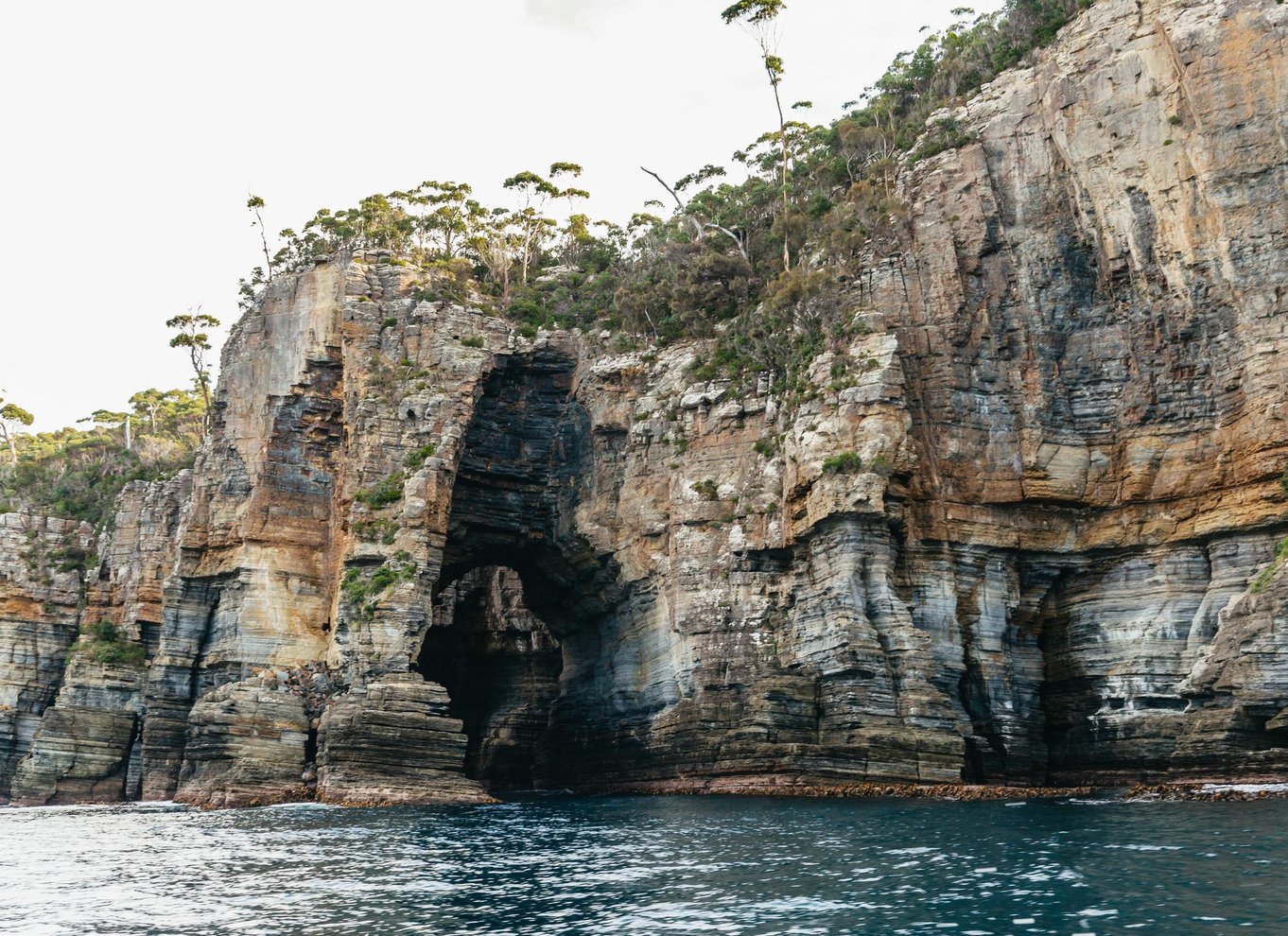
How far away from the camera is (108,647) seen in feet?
209

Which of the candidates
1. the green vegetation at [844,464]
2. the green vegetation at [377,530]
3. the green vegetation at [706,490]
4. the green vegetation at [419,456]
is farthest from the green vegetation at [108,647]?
the green vegetation at [844,464]

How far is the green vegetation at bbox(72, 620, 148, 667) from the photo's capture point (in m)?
63.3

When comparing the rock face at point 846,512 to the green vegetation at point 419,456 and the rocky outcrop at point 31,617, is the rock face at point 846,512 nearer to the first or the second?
the green vegetation at point 419,456

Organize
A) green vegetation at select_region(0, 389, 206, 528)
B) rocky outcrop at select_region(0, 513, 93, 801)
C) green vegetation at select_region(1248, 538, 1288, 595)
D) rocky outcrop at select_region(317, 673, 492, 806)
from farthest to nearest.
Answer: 1. green vegetation at select_region(0, 389, 206, 528)
2. rocky outcrop at select_region(0, 513, 93, 801)
3. rocky outcrop at select_region(317, 673, 492, 806)
4. green vegetation at select_region(1248, 538, 1288, 595)

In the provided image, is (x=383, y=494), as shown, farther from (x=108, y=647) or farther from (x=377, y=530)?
(x=108, y=647)

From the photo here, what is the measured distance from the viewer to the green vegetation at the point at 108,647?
6328 centimetres

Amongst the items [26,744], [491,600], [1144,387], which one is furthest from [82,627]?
[1144,387]

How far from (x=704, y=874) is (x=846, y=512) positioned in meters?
20.5

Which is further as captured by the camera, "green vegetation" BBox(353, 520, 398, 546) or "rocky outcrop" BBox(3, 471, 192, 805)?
"rocky outcrop" BBox(3, 471, 192, 805)

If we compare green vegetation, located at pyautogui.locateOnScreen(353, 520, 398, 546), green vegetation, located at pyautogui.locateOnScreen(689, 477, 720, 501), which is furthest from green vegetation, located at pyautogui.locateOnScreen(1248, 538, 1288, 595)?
green vegetation, located at pyautogui.locateOnScreen(353, 520, 398, 546)

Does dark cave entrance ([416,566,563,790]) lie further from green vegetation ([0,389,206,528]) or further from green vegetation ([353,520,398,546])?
green vegetation ([0,389,206,528])

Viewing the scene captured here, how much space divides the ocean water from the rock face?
7532 mm

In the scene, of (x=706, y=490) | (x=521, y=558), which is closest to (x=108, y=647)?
(x=521, y=558)

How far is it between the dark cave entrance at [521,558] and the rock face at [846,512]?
20cm
